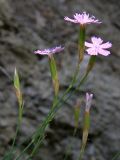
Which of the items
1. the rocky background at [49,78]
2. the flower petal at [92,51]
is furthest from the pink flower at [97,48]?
the rocky background at [49,78]

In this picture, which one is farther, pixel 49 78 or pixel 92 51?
pixel 49 78

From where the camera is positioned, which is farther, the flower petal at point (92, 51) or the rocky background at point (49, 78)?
the rocky background at point (49, 78)

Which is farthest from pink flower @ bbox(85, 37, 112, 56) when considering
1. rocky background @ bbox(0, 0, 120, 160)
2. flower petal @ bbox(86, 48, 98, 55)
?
rocky background @ bbox(0, 0, 120, 160)

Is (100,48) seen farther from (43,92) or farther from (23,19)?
(23,19)

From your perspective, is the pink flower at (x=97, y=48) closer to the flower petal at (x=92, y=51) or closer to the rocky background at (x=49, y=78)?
the flower petal at (x=92, y=51)

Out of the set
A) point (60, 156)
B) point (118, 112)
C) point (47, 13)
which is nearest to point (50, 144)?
point (60, 156)

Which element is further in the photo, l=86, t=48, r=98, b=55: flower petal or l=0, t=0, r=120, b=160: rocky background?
l=0, t=0, r=120, b=160: rocky background

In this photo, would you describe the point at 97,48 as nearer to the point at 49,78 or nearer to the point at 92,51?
the point at 92,51

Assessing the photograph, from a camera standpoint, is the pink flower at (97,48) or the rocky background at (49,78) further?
the rocky background at (49,78)

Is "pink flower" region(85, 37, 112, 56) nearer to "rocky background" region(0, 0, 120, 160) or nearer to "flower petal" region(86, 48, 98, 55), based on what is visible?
"flower petal" region(86, 48, 98, 55)

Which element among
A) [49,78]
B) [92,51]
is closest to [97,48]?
[92,51]
